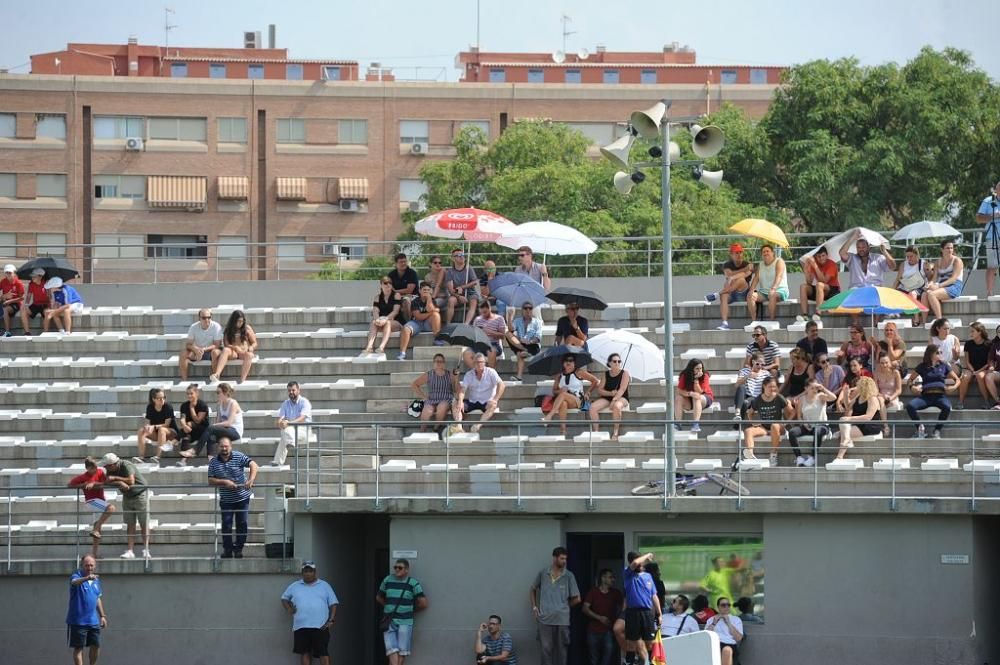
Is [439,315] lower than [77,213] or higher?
lower

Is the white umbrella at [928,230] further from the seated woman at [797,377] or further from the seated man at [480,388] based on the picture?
the seated man at [480,388]

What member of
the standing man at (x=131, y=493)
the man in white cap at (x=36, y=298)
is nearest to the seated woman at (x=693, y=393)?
the standing man at (x=131, y=493)

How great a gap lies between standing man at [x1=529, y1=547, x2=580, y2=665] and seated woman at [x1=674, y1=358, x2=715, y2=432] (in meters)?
2.95

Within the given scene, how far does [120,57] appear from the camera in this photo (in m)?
89.2

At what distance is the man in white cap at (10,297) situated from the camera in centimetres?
3027

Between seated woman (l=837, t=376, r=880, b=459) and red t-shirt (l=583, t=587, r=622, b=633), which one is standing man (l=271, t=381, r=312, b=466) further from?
seated woman (l=837, t=376, r=880, b=459)

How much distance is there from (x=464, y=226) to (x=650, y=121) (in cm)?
834

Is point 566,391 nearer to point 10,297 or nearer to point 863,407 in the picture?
point 863,407

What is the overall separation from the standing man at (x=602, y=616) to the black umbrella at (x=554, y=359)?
3.81 metres

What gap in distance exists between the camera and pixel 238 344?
91.6 ft

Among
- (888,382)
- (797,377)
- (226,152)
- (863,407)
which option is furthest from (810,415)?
(226,152)

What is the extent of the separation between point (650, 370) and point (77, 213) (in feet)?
186

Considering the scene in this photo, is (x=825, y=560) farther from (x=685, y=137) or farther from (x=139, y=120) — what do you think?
(x=139, y=120)

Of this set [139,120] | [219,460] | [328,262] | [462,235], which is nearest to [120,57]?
[139,120]
